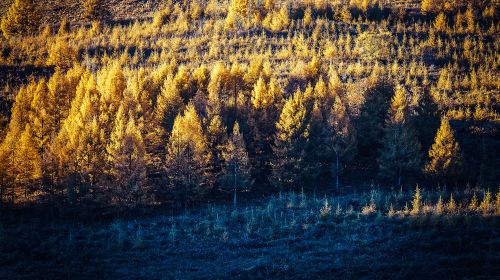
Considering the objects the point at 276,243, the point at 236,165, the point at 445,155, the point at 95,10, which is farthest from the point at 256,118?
the point at 95,10

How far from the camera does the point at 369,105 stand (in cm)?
4391

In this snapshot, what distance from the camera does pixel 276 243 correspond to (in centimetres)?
2541

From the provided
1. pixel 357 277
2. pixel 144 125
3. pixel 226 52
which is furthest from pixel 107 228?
pixel 226 52

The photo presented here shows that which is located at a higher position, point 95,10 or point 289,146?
point 95,10

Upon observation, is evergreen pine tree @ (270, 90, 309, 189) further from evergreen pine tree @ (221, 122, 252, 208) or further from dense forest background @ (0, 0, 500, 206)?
evergreen pine tree @ (221, 122, 252, 208)

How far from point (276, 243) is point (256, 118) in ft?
63.7

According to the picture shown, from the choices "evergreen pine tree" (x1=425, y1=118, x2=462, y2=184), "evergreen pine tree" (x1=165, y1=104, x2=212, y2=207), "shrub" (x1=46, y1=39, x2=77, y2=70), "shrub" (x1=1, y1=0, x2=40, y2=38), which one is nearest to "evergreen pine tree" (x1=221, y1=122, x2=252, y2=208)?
"evergreen pine tree" (x1=165, y1=104, x2=212, y2=207)

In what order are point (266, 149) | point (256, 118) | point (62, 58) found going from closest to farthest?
1. point (256, 118)
2. point (266, 149)
3. point (62, 58)

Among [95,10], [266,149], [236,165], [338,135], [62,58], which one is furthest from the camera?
[95,10]

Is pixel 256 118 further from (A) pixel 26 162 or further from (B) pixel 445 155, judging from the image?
(A) pixel 26 162

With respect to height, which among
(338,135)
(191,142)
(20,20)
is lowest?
(338,135)

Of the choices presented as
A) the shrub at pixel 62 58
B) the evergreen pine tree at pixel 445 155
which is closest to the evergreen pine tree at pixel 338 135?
the evergreen pine tree at pixel 445 155

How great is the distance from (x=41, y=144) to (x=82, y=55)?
122 ft

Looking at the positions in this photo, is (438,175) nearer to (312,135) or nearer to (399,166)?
(399,166)
